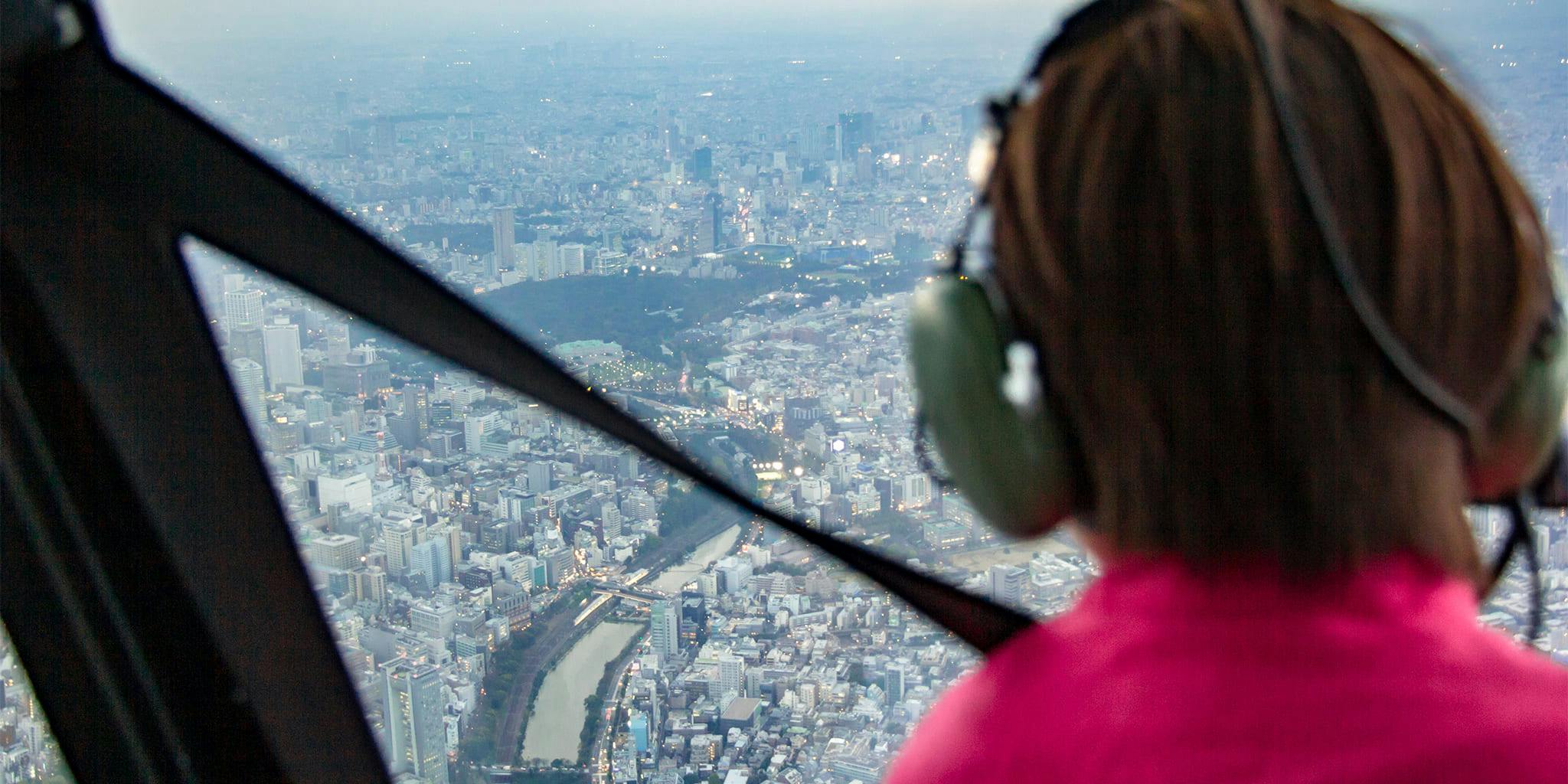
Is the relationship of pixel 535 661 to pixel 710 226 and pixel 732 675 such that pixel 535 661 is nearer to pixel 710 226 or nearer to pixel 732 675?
pixel 732 675

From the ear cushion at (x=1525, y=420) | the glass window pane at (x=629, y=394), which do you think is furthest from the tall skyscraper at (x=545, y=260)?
the ear cushion at (x=1525, y=420)

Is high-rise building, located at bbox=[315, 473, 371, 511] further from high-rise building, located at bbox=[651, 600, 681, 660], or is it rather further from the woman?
the woman

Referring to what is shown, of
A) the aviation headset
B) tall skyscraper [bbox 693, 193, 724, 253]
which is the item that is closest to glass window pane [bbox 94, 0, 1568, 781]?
tall skyscraper [bbox 693, 193, 724, 253]

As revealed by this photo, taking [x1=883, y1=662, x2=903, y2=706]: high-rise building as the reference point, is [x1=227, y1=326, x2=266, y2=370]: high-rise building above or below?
above

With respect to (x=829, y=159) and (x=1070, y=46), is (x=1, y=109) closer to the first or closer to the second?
(x=829, y=159)

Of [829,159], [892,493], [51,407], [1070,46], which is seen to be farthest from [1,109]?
[1070,46]

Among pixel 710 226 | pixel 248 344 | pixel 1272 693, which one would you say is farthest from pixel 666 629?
pixel 1272 693
